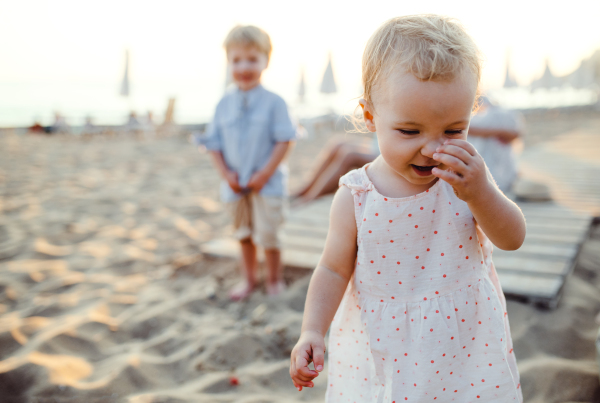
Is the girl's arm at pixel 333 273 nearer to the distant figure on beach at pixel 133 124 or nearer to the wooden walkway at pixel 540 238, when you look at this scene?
the wooden walkway at pixel 540 238

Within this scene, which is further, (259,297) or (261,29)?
(259,297)

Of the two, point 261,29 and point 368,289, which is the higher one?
point 261,29

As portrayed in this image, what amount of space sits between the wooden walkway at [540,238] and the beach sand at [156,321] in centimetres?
10

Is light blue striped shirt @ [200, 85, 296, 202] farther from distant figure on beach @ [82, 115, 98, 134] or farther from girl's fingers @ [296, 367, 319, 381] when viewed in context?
distant figure on beach @ [82, 115, 98, 134]

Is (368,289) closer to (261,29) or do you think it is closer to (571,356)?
(571,356)

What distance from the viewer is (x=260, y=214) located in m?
2.55

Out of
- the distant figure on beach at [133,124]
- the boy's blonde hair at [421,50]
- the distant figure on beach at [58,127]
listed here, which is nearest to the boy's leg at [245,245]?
the boy's blonde hair at [421,50]

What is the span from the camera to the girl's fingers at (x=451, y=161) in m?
0.83

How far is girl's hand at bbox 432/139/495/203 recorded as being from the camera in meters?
0.83

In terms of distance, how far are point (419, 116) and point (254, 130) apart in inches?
66.4

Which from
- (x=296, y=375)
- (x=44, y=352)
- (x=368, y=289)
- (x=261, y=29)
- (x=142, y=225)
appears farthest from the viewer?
(x=142, y=225)

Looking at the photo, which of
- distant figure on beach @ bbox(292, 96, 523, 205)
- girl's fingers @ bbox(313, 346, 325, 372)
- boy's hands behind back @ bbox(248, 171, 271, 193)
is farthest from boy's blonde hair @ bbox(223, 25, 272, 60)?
distant figure on beach @ bbox(292, 96, 523, 205)

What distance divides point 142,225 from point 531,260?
3344 mm

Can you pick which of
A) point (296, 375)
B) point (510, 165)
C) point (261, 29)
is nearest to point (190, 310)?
point (296, 375)
